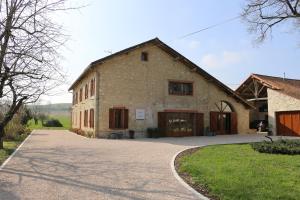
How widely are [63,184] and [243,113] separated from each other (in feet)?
83.8

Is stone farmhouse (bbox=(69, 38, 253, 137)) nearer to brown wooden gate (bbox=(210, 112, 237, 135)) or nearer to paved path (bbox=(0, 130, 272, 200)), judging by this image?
brown wooden gate (bbox=(210, 112, 237, 135))

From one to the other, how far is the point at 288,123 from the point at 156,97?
10702mm

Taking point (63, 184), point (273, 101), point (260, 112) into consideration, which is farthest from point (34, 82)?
point (260, 112)

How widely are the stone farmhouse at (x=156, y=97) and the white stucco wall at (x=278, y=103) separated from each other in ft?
6.44

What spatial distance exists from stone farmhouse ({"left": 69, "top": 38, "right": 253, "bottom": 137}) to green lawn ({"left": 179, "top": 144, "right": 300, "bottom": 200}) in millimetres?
14014

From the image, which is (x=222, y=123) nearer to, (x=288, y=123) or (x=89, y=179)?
(x=288, y=123)

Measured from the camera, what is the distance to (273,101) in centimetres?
3064

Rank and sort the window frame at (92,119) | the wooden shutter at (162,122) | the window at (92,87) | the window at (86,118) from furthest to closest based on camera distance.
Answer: the window at (86,118)
the wooden shutter at (162,122)
the window at (92,87)
the window frame at (92,119)

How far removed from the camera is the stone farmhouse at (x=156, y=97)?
86.6 ft

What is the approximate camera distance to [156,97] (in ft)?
92.3

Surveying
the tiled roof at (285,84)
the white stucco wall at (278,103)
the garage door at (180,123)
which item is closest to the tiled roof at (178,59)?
the white stucco wall at (278,103)

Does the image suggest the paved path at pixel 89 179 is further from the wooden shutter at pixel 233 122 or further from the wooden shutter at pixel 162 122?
the wooden shutter at pixel 233 122

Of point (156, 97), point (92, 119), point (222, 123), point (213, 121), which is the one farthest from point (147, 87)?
point (222, 123)

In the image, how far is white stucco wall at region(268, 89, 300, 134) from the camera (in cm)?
2890
